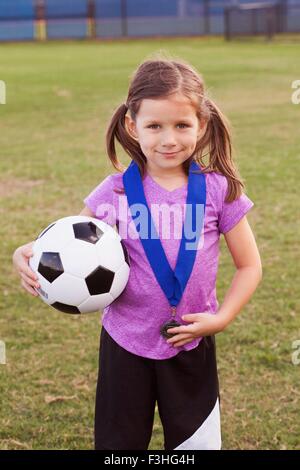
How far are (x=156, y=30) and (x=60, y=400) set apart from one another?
33.4 metres

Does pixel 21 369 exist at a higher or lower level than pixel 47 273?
lower

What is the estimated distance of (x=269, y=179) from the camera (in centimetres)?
695

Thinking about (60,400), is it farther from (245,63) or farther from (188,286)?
(245,63)

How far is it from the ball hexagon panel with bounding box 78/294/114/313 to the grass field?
0.90 meters

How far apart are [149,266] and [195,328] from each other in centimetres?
23

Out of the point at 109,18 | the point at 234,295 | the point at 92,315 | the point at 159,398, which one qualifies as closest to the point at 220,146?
the point at 234,295

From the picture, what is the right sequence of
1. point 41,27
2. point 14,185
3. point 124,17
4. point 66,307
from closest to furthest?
point 66,307 < point 14,185 < point 41,27 < point 124,17

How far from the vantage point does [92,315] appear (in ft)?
14.1

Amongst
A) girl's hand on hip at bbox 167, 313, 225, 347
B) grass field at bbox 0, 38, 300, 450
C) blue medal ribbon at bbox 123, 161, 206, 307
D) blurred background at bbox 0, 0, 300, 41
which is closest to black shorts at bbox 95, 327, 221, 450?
girl's hand on hip at bbox 167, 313, 225, 347

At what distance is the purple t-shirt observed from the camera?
2318mm

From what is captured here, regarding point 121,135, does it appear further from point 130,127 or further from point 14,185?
point 14,185

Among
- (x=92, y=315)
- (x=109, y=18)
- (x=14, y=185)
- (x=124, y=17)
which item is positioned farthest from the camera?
(x=124, y=17)

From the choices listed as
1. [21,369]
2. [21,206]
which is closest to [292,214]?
[21,206]

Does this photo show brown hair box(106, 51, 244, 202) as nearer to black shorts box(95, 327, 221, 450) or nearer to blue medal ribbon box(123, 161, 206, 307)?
blue medal ribbon box(123, 161, 206, 307)
